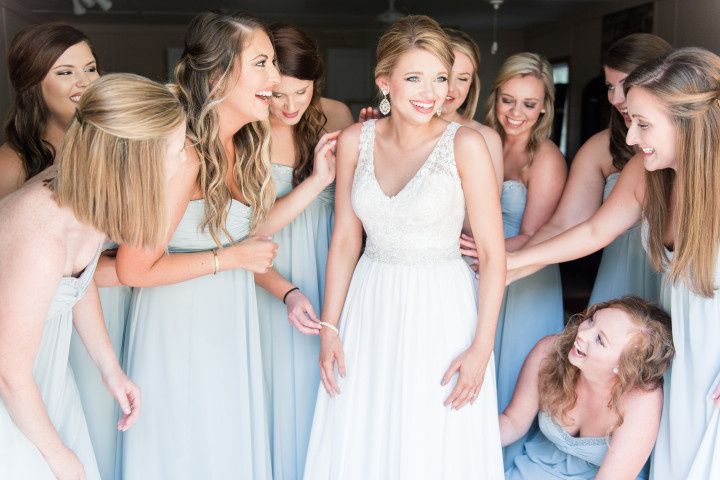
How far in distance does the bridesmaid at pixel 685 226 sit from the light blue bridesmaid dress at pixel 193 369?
1.24m

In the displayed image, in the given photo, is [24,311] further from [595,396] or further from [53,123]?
[595,396]

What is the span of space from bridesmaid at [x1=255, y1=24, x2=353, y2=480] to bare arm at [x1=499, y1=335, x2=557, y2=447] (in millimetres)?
687

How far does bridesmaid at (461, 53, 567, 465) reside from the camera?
9.86 ft

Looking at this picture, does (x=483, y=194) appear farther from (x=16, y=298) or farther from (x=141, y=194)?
(x=16, y=298)

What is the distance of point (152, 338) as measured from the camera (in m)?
2.31

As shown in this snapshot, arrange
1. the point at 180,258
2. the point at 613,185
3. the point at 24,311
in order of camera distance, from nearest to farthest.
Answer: the point at 24,311, the point at 180,258, the point at 613,185

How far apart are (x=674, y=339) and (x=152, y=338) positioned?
1.54 m

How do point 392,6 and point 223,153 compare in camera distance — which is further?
point 392,6

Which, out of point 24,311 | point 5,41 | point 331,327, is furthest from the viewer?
point 5,41

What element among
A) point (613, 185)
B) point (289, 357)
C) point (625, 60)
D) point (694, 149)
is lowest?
point (289, 357)

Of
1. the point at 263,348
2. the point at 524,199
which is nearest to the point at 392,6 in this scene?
the point at 524,199

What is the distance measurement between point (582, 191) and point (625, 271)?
343 mm

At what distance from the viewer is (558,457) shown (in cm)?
255

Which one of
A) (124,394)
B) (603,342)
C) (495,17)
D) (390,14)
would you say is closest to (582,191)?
(603,342)
